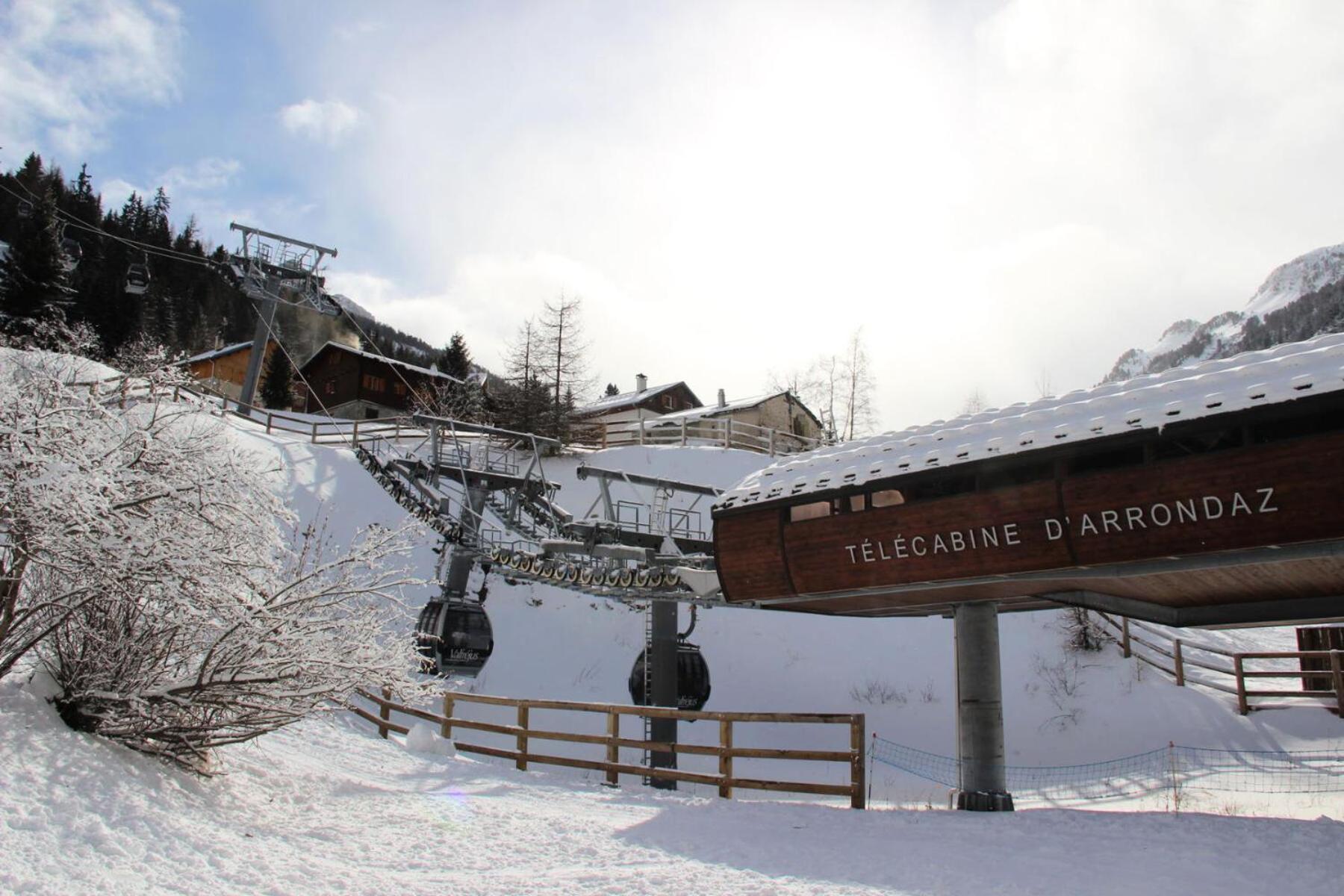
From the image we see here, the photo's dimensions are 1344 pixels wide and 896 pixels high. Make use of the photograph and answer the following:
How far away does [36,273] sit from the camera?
50969mm

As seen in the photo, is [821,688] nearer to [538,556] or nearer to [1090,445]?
[538,556]

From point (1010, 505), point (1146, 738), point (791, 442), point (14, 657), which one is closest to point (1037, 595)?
point (1010, 505)

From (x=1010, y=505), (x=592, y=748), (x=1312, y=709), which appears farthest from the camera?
(x=592, y=748)

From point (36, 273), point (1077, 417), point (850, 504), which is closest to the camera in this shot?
point (1077, 417)

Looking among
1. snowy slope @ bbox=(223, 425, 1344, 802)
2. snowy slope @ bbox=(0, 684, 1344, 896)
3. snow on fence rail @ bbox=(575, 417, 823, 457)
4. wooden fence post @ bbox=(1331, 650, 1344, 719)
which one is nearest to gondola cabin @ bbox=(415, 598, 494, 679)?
snowy slope @ bbox=(223, 425, 1344, 802)

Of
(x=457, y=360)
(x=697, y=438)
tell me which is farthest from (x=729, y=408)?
(x=457, y=360)

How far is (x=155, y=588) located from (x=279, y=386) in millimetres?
60384

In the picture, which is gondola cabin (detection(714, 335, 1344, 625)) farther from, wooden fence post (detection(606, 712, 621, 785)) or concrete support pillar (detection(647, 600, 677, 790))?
concrete support pillar (detection(647, 600, 677, 790))

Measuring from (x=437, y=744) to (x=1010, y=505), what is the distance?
32.0 ft

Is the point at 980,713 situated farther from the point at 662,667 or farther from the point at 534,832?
the point at 534,832

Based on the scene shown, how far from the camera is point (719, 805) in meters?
10.9

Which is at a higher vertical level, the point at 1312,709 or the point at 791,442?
the point at 791,442

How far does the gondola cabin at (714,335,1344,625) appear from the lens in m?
8.56

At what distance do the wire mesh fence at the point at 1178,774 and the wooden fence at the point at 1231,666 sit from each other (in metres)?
→ 1.77
